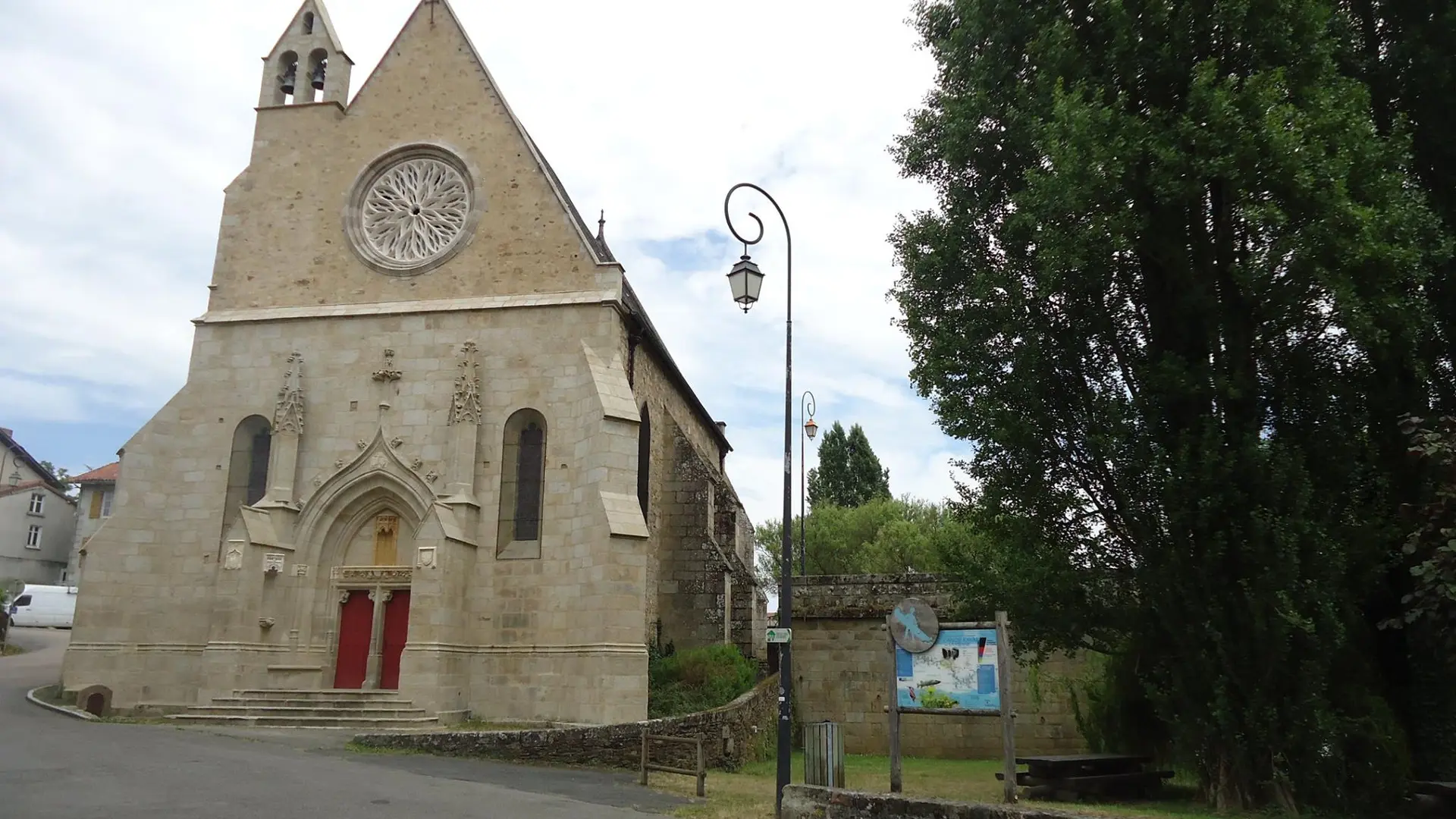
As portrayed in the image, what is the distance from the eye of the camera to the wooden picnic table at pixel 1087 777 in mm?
11430

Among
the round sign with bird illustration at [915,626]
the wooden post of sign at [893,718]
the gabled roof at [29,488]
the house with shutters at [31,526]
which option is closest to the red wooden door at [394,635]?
the wooden post of sign at [893,718]

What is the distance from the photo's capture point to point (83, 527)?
49594 mm

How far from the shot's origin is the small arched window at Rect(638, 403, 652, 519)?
22.4 m

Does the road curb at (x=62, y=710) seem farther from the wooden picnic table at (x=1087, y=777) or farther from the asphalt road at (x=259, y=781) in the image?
the wooden picnic table at (x=1087, y=777)

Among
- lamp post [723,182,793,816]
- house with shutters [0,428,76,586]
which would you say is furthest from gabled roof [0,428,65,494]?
lamp post [723,182,793,816]

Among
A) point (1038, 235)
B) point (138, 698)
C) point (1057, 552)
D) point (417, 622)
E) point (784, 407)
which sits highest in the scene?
point (1038, 235)

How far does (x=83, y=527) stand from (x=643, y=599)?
44.8 m

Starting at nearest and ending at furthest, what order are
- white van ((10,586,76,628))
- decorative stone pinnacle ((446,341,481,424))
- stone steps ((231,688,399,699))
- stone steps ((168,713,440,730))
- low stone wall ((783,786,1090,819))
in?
1. low stone wall ((783,786,1090,819))
2. stone steps ((168,713,440,730))
3. stone steps ((231,688,399,699))
4. decorative stone pinnacle ((446,341,481,424))
5. white van ((10,586,76,628))

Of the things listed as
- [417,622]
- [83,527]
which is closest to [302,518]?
[417,622]

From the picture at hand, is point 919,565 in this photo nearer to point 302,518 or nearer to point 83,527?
point 302,518

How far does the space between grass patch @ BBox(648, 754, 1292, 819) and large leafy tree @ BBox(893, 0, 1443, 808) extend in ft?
3.67

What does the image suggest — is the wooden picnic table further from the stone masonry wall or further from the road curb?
Answer: the road curb

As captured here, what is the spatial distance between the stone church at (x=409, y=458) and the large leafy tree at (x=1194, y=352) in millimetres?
8021

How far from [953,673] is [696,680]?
8857 mm
